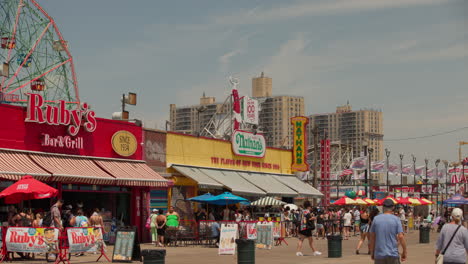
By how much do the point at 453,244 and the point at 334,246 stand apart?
12.1 m

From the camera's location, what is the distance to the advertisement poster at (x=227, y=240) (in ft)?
83.4

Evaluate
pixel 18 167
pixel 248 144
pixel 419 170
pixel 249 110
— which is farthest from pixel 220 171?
pixel 419 170

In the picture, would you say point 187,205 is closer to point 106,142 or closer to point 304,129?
point 106,142

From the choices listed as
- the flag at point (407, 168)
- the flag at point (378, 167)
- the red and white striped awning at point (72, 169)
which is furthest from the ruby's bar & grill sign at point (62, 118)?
the flag at point (407, 168)

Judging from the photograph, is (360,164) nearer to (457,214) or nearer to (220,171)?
(220,171)

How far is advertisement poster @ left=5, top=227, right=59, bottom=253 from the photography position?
19.7 m

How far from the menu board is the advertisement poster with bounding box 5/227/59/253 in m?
2.03

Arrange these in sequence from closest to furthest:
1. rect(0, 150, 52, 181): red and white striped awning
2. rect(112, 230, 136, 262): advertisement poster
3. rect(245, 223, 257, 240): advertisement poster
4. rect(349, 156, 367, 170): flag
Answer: rect(112, 230, 136, 262): advertisement poster
rect(0, 150, 52, 181): red and white striped awning
rect(245, 223, 257, 240): advertisement poster
rect(349, 156, 367, 170): flag

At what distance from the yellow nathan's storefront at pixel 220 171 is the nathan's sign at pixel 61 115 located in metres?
6.23

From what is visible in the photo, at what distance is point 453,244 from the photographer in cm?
1150

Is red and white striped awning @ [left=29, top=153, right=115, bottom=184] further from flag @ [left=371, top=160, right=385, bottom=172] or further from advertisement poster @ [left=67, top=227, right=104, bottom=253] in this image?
flag @ [left=371, top=160, right=385, bottom=172]

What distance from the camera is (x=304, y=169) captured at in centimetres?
4950

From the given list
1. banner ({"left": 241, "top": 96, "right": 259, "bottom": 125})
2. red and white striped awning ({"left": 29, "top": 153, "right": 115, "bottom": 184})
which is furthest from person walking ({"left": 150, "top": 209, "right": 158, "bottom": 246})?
banner ({"left": 241, "top": 96, "right": 259, "bottom": 125})

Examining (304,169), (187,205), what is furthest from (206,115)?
(187,205)
